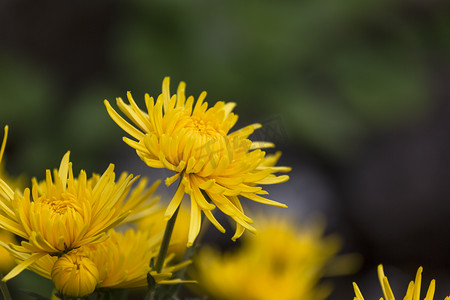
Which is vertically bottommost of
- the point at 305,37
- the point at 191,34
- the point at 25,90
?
the point at 25,90

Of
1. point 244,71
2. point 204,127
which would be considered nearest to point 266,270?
point 204,127

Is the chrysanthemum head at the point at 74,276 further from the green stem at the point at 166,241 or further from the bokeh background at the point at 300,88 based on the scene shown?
the bokeh background at the point at 300,88

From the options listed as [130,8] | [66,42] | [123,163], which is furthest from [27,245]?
Answer: [66,42]

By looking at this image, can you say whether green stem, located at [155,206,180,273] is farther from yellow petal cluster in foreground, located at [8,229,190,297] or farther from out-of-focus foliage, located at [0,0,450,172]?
out-of-focus foliage, located at [0,0,450,172]

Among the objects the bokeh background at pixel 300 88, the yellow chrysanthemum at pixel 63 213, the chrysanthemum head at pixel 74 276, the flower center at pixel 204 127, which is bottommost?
the chrysanthemum head at pixel 74 276

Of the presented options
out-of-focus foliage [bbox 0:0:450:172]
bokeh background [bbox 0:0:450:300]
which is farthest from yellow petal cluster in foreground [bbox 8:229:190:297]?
out-of-focus foliage [bbox 0:0:450:172]

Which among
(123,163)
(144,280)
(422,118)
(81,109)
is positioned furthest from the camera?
→ (422,118)

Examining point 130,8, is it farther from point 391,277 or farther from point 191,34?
point 391,277

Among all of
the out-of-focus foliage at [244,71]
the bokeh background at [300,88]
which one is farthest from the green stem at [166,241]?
the out-of-focus foliage at [244,71]
